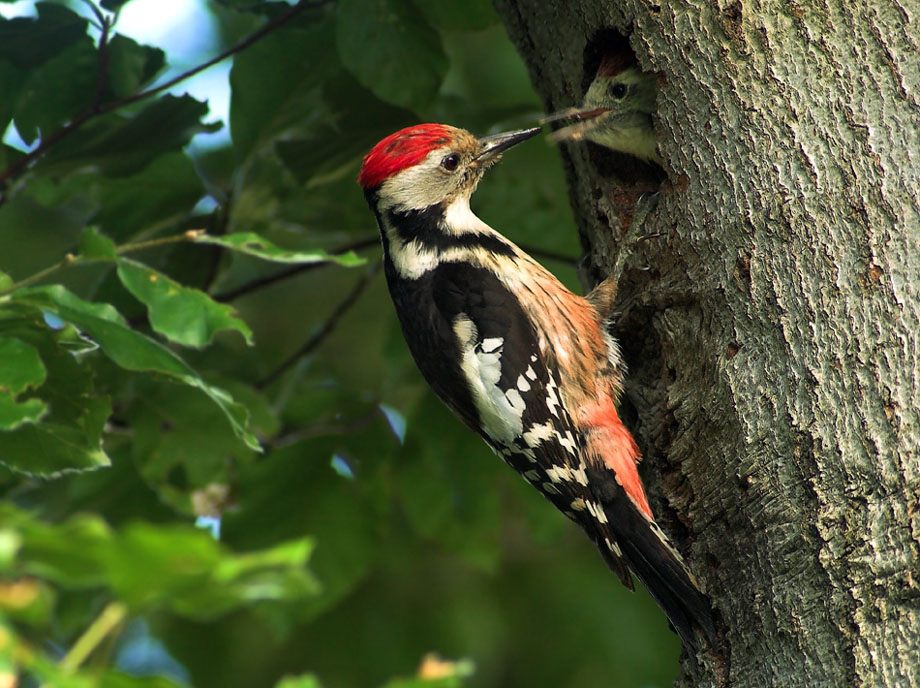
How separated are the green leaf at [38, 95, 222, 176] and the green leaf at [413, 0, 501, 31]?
87 cm

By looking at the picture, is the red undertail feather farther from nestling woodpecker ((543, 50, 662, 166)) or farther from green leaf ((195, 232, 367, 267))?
green leaf ((195, 232, 367, 267))

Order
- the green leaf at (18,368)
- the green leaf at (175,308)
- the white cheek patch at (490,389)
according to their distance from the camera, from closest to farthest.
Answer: the green leaf at (18,368) → the green leaf at (175,308) → the white cheek patch at (490,389)

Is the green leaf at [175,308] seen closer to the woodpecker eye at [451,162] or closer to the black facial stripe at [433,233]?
the black facial stripe at [433,233]

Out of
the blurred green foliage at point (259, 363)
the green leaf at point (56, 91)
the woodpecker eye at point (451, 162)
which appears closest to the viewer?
the blurred green foliage at point (259, 363)

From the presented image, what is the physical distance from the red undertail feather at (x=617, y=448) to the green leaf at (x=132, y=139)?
5.73 ft

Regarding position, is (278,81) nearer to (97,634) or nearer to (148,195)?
(148,195)

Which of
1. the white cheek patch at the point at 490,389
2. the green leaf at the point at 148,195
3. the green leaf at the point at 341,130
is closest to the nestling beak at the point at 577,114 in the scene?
the green leaf at the point at 341,130

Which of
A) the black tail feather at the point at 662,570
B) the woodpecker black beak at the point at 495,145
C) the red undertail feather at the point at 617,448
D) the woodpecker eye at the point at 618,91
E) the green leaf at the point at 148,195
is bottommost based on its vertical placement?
the black tail feather at the point at 662,570

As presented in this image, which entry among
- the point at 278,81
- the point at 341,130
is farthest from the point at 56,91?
the point at 341,130

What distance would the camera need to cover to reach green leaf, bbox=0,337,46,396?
2090 millimetres

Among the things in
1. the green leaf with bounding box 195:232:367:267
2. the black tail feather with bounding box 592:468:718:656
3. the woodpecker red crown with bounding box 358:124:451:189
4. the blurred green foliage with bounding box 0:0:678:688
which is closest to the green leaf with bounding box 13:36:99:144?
the blurred green foliage with bounding box 0:0:678:688

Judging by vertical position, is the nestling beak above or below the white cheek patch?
above


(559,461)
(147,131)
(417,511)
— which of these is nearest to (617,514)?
(559,461)

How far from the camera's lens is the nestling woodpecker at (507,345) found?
10.5 feet
